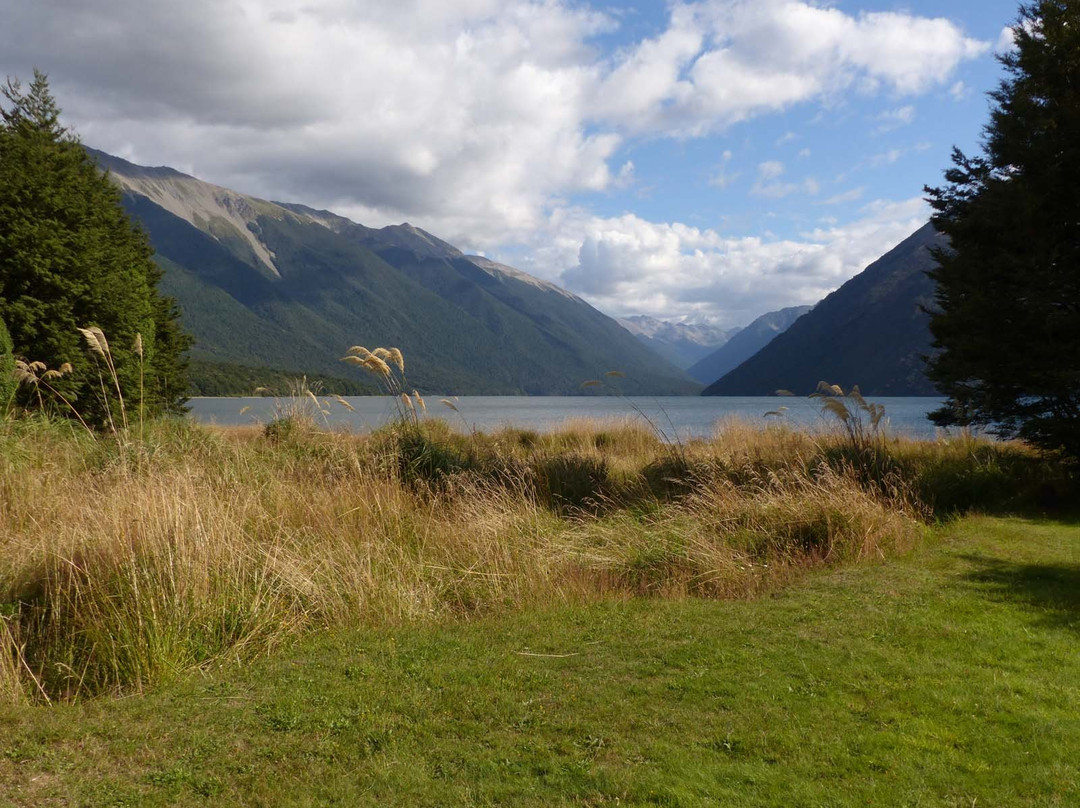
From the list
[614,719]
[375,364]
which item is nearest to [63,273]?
[375,364]

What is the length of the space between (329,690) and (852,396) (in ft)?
31.6

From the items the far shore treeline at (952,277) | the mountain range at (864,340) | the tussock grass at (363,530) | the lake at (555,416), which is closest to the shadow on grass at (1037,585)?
the tussock grass at (363,530)

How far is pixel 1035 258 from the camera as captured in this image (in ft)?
34.0

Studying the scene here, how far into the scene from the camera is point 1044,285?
1018cm

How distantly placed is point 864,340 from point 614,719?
142 metres

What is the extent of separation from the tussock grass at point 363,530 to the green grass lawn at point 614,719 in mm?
566

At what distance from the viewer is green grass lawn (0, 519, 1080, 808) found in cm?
312

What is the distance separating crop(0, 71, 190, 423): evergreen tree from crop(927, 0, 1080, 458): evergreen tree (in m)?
15.2

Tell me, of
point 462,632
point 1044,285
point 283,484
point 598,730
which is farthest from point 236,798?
point 1044,285

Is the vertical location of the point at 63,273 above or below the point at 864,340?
below

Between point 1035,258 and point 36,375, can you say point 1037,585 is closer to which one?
point 1035,258

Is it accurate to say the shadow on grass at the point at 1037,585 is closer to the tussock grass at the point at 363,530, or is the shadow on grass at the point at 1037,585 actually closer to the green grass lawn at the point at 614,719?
the green grass lawn at the point at 614,719

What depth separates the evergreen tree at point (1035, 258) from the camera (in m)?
10.2

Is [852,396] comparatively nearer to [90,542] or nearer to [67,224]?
[90,542]
